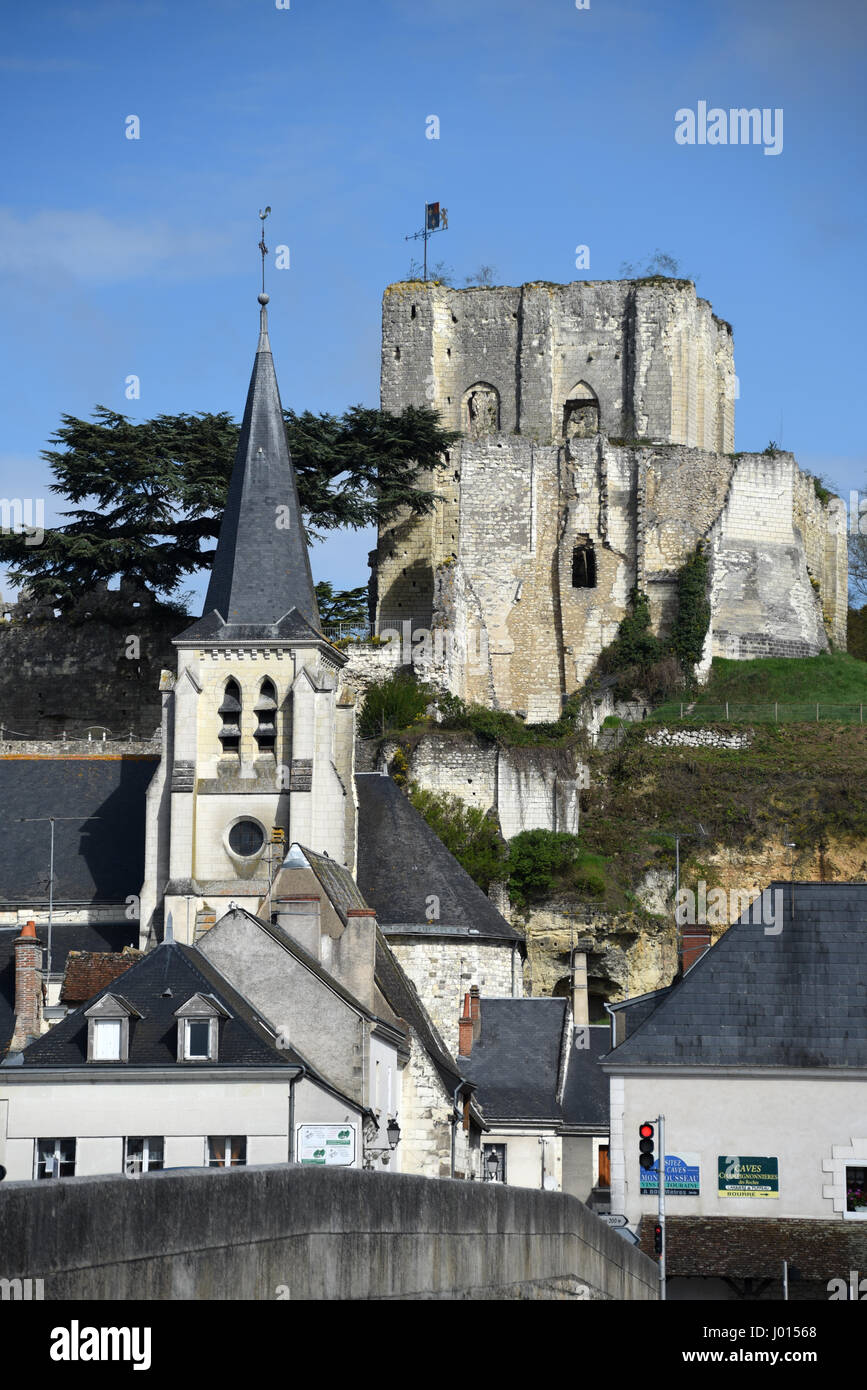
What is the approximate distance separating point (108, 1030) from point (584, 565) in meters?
28.5

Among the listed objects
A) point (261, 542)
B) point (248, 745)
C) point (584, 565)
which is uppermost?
point (584, 565)

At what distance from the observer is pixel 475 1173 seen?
99.8 feet

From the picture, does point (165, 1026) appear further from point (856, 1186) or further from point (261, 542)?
point (261, 542)

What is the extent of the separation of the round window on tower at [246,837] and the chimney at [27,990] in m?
5.80

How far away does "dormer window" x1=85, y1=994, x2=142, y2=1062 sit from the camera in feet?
79.6

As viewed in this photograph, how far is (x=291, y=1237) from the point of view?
1063 cm

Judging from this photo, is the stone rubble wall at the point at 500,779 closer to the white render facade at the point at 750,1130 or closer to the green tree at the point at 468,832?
the green tree at the point at 468,832

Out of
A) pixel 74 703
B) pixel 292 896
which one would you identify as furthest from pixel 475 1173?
pixel 74 703

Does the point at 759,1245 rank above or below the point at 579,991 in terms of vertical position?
below

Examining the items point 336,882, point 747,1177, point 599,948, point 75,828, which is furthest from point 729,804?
point 747,1177

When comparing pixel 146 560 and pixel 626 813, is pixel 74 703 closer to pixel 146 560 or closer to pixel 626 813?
pixel 146 560

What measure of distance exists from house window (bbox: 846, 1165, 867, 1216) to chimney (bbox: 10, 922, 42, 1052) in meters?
10.3

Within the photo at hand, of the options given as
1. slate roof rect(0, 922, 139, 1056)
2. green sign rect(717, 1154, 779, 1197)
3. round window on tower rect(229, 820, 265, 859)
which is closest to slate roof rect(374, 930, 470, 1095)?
round window on tower rect(229, 820, 265, 859)
